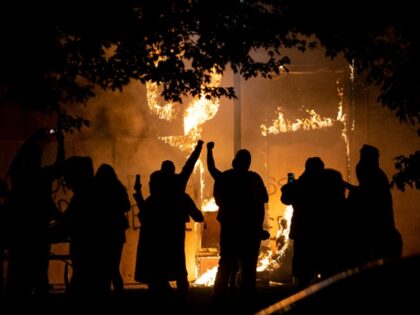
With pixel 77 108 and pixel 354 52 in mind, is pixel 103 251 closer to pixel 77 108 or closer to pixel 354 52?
pixel 354 52

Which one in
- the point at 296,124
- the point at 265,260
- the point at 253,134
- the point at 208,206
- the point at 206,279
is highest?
the point at 296,124

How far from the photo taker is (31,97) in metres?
8.45

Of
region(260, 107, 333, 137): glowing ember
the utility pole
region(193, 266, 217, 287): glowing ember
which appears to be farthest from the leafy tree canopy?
the utility pole

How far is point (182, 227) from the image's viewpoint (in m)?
8.67

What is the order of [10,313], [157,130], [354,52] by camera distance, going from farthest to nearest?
[157,130] < [354,52] < [10,313]

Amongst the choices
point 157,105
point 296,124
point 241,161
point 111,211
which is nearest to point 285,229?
point 296,124

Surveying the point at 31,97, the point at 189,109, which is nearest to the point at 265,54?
the point at 189,109

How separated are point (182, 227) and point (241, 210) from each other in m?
0.74

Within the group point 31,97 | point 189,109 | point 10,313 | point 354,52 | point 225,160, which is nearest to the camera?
point 10,313

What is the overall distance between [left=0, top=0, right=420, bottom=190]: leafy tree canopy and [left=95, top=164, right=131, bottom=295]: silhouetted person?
4.08 feet

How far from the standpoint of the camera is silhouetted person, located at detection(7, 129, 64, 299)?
7.65 meters

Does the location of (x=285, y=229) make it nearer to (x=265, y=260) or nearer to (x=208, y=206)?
(x=265, y=260)

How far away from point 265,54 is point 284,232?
13.9 ft

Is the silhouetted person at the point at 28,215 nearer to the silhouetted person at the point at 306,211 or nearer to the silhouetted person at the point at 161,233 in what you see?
the silhouetted person at the point at 161,233
